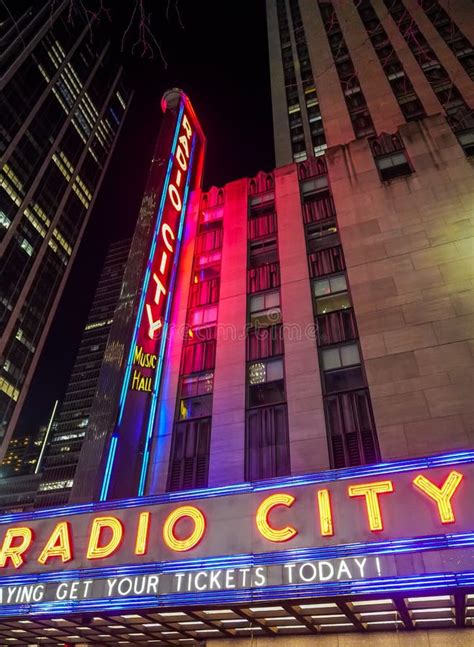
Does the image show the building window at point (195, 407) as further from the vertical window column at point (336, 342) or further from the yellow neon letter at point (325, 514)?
the yellow neon letter at point (325, 514)

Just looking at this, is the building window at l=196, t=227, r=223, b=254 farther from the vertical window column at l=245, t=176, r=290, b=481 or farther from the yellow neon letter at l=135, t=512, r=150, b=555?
the yellow neon letter at l=135, t=512, r=150, b=555

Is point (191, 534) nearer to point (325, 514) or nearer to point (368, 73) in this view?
point (325, 514)

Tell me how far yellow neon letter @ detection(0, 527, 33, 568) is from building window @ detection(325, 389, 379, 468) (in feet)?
35.1

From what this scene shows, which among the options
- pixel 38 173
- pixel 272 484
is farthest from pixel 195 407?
pixel 38 173

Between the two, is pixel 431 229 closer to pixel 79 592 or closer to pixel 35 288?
pixel 79 592

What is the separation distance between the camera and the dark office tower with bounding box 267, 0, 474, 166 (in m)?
34.4

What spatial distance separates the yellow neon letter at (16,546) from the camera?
14.0 meters

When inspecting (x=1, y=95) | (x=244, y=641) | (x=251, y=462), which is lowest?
(x=244, y=641)

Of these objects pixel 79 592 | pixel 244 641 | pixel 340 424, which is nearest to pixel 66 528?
pixel 79 592

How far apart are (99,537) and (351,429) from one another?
9.83 m

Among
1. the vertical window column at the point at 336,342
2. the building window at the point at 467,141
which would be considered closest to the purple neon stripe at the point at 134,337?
the vertical window column at the point at 336,342

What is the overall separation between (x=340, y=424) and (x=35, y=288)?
88.3 m

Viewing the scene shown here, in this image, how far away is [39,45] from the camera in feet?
344

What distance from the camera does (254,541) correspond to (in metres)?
12.2
